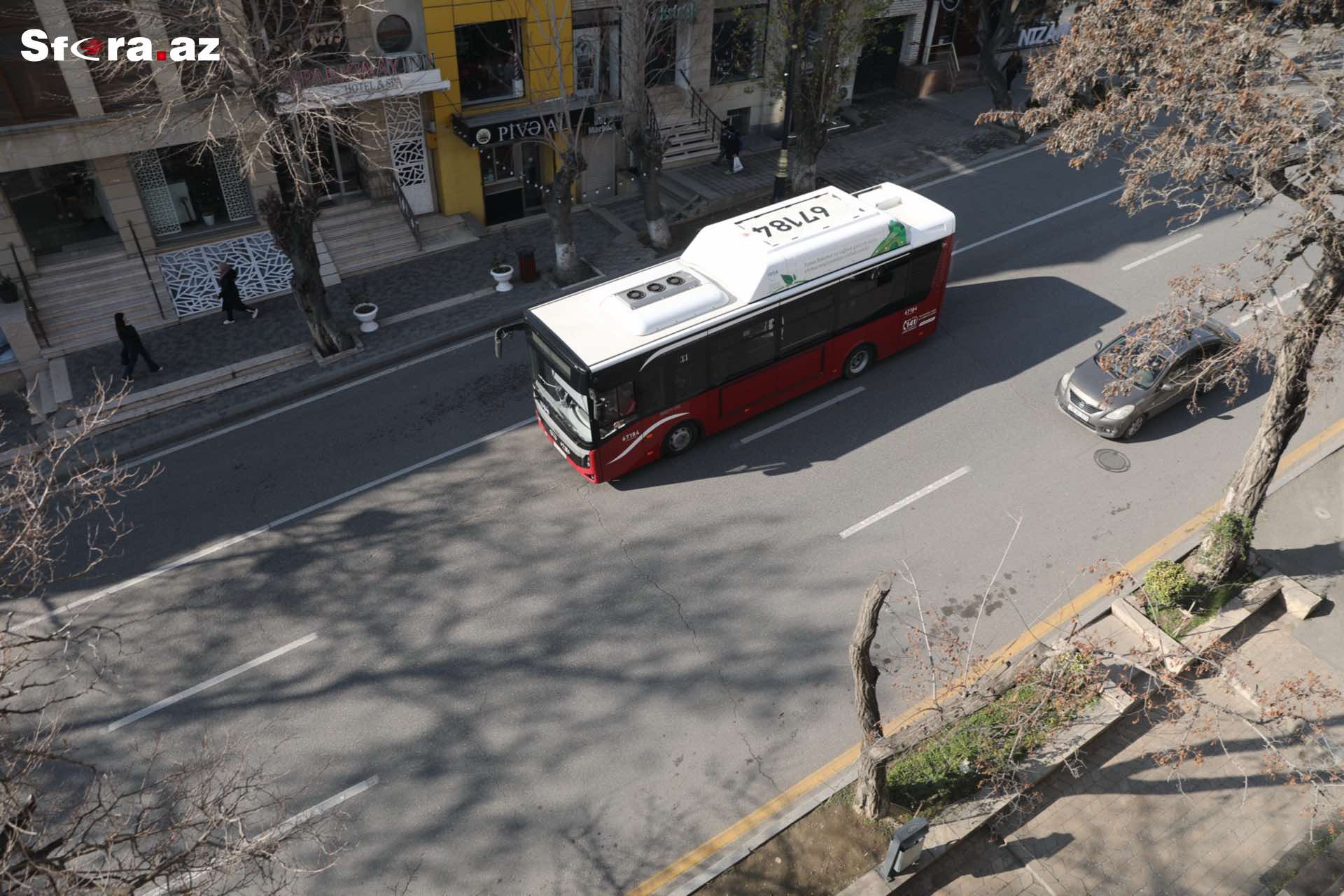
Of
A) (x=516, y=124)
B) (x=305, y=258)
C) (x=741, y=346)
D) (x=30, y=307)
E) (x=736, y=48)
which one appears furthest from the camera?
(x=736, y=48)

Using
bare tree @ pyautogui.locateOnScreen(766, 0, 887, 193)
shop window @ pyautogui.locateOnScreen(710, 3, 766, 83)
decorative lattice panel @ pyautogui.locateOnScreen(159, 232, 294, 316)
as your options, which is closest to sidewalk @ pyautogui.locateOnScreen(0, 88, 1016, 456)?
decorative lattice panel @ pyautogui.locateOnScreen(159, 232, 294, 316)

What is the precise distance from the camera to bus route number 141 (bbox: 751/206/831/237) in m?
17.7

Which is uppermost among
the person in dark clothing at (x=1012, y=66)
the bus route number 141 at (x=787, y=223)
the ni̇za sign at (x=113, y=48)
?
the ni̇za sign at (x=113, y=48)

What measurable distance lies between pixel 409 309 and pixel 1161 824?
1894cm

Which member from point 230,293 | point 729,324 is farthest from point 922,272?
point 230,293

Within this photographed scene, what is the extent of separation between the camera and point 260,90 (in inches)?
686

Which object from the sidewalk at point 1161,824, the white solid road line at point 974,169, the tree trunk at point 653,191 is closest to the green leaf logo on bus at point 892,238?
the tree trunk at point 653,191

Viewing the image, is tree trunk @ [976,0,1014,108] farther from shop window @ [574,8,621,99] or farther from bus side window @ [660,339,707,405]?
bus side window @ [660,339,707,405]

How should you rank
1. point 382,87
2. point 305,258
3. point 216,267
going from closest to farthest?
point 305,258 → point 382,87 → point 216,267

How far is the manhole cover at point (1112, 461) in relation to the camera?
17375mm

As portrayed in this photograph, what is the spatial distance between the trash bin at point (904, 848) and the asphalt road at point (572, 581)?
6.72 ft

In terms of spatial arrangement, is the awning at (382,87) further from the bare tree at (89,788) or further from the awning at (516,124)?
the bare tree at (89,788)

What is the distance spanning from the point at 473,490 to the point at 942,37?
28.4m

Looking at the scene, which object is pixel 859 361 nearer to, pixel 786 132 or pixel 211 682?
pixel 786 132
